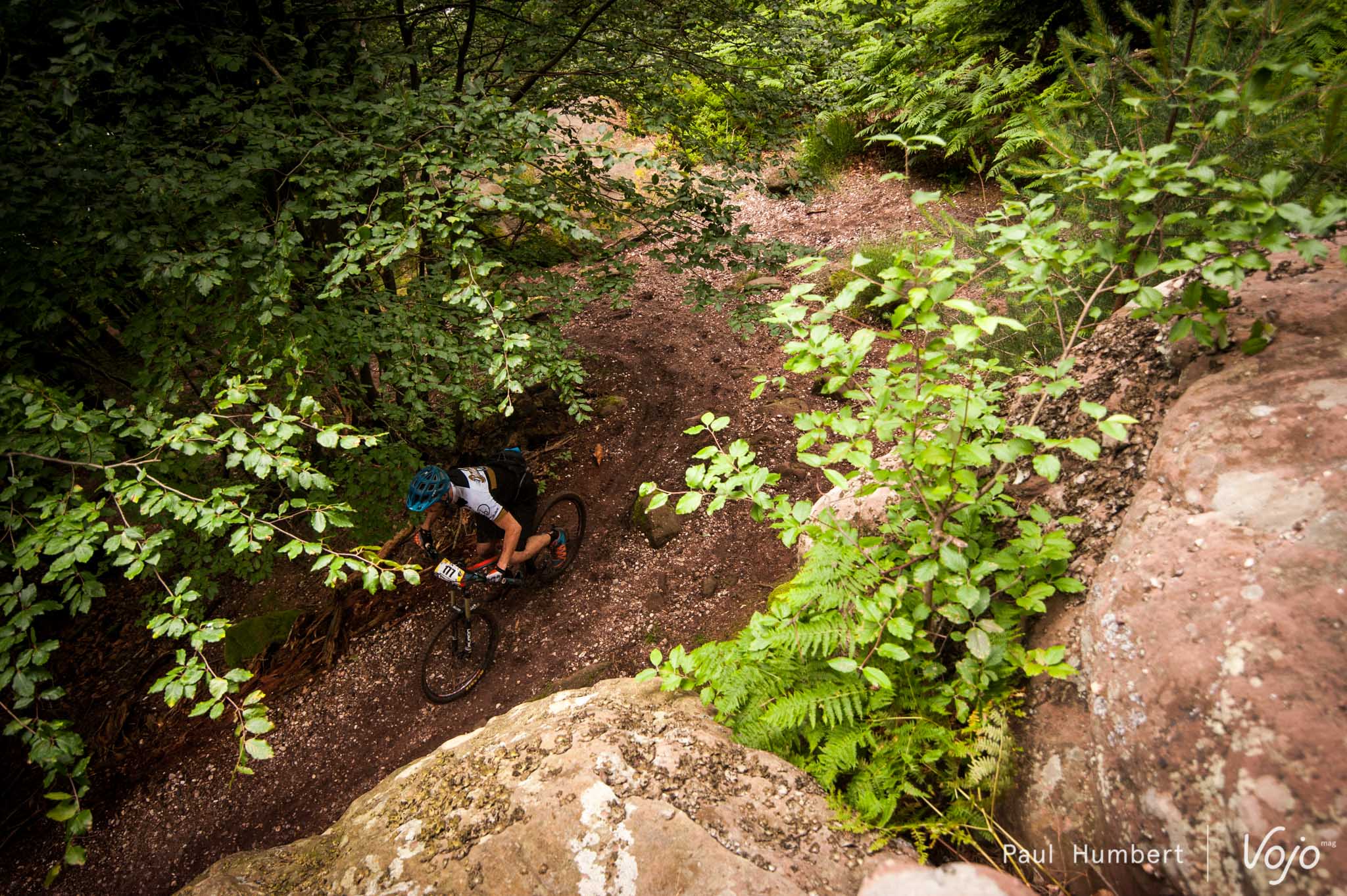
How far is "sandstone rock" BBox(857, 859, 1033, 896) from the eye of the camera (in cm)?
175

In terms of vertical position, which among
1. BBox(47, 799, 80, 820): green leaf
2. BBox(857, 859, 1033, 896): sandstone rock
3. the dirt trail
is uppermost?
BBox(47, 799, 80, 820): green leaf

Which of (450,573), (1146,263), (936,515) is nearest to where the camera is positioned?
(1146,263)

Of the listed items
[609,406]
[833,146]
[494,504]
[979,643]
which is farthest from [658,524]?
[833,146]

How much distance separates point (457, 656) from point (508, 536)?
5.02 feet

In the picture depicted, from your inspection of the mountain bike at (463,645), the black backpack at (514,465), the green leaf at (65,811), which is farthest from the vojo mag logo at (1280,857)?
the black backpack at (514,465)

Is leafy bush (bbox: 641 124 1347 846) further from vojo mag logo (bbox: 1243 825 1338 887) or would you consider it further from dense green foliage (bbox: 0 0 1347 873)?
vojo mag logo (bbox: 1243 825 1338 887)

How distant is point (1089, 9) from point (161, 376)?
584cm

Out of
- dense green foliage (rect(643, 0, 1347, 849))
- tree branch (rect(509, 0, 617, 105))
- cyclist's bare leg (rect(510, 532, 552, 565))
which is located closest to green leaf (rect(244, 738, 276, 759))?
dense green foliage (rect(643, 0, 1347, 849))

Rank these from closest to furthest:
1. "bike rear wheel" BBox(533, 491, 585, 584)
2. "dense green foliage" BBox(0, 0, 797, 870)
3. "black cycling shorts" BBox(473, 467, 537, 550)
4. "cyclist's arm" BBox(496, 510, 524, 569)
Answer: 1. "dense green foliage" BBox(0, 0, 797, 870)
2. "cyclist's arm" BBox(496, 510, 524, 569)
3. "black cycling shorts" BBox(473, 467, 537, 550)
4. "bike rear wheel" BBox(533, 491, 585, 584)

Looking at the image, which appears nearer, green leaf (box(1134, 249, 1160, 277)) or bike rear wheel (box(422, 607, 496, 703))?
green leaf (box(1134, 249, 1160, 277))

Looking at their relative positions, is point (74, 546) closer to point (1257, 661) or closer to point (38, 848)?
point (1257, 661)

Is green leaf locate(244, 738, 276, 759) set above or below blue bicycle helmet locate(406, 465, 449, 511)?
above

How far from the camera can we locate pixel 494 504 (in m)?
5.64

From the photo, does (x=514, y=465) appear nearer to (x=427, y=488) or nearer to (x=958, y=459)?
(x=427, y=488)
